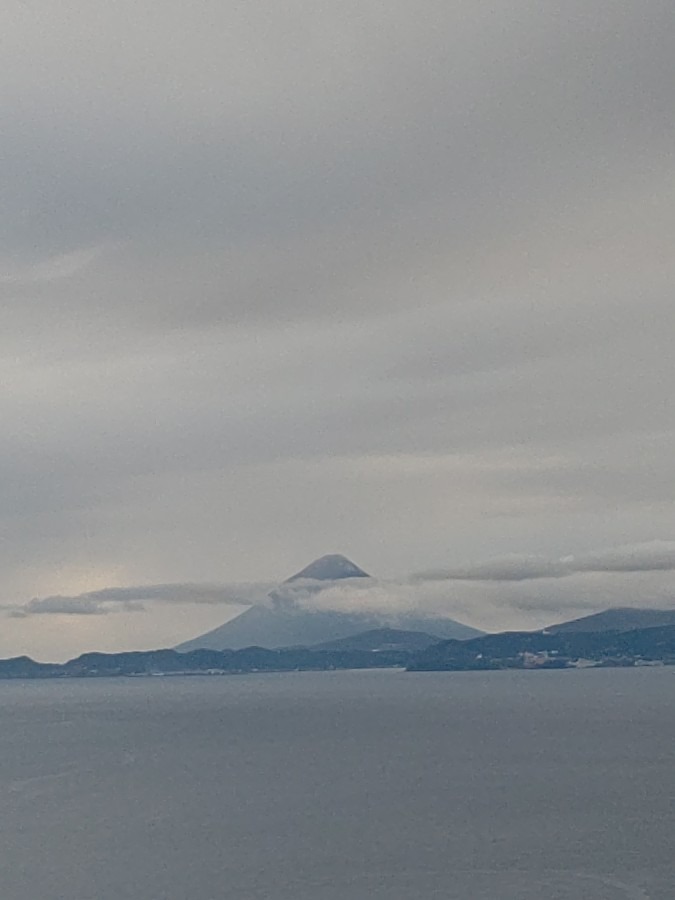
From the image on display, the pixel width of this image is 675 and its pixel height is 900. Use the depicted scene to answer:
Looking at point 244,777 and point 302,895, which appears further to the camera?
point 244,777

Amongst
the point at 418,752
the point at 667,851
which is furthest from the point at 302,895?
the point at 418,752

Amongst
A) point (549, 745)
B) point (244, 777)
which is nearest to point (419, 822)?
point (244, 777)

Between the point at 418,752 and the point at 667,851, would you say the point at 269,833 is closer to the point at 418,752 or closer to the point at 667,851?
the point at 667,851

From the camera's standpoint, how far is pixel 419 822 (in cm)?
11575

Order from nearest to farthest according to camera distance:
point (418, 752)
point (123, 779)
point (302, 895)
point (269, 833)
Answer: point (302, 895), point (269, 833), point (123, 779), point (418, 752)

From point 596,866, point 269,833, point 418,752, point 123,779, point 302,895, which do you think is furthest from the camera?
point 418,752

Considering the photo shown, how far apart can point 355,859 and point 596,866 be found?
69.4 feet

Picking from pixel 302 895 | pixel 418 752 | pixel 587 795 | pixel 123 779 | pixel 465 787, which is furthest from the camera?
pixel 418 752

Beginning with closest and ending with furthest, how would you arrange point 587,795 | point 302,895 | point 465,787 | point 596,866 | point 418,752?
point 302,895 < point 596,866 < point 587,795 < point 465,787 < point 418,752

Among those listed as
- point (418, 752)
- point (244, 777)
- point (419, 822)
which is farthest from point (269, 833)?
point (418, 752)

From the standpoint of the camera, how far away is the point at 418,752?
18738 centimetres

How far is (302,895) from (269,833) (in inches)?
1027

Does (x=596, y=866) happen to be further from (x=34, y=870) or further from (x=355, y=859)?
(x=34, y=870)

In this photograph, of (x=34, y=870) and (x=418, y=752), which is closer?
(x=34, y=870)
